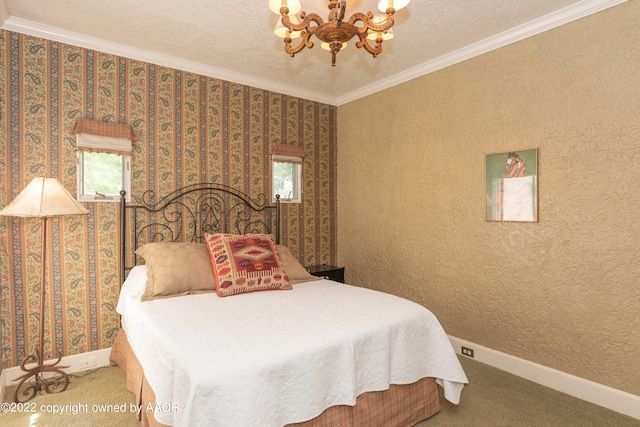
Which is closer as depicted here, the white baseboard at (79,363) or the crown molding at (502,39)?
the crown molding at (502,39)

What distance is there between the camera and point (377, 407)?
6.00 ft

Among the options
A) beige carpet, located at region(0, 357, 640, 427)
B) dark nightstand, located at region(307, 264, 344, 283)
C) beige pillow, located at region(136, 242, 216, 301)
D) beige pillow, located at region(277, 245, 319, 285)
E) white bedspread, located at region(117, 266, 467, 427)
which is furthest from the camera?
dark nightstand, located at region(307, 264, 344, 283)

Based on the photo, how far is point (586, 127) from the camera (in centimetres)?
231

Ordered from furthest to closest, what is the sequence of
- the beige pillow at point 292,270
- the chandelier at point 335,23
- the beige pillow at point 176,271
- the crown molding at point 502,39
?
1. the beige pillow at point 292,270
2. the beige pillow at point 176,271
3. the crown molding at point 502,39
4. the chandelier at point 335,23

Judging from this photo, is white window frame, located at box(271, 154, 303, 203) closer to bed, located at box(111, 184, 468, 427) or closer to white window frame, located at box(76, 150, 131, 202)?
bed, located at box(111, 184, 468, 427)

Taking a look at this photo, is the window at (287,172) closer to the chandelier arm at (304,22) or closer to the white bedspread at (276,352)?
the white bedspread at (276,352)

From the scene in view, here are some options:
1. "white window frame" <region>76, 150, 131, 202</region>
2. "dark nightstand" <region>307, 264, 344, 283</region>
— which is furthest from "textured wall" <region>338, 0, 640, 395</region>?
"white window frame" <region>76, 150, 131, 202</region>

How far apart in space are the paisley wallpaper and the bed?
0.25 metres

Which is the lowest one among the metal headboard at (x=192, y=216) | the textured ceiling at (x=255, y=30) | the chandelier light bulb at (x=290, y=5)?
the metal headboard at (x=192, y=216)

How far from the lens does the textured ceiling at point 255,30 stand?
7.65 ft

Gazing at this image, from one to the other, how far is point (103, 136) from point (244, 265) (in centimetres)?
158

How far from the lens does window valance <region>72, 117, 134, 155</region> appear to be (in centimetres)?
269

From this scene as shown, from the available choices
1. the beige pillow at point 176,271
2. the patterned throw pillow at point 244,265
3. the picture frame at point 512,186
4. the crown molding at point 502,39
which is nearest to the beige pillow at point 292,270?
the patterned throw pillow at point 244,265

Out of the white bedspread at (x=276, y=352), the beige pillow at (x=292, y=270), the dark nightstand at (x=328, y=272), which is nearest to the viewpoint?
the white bedspread at (x=276, y=352)
